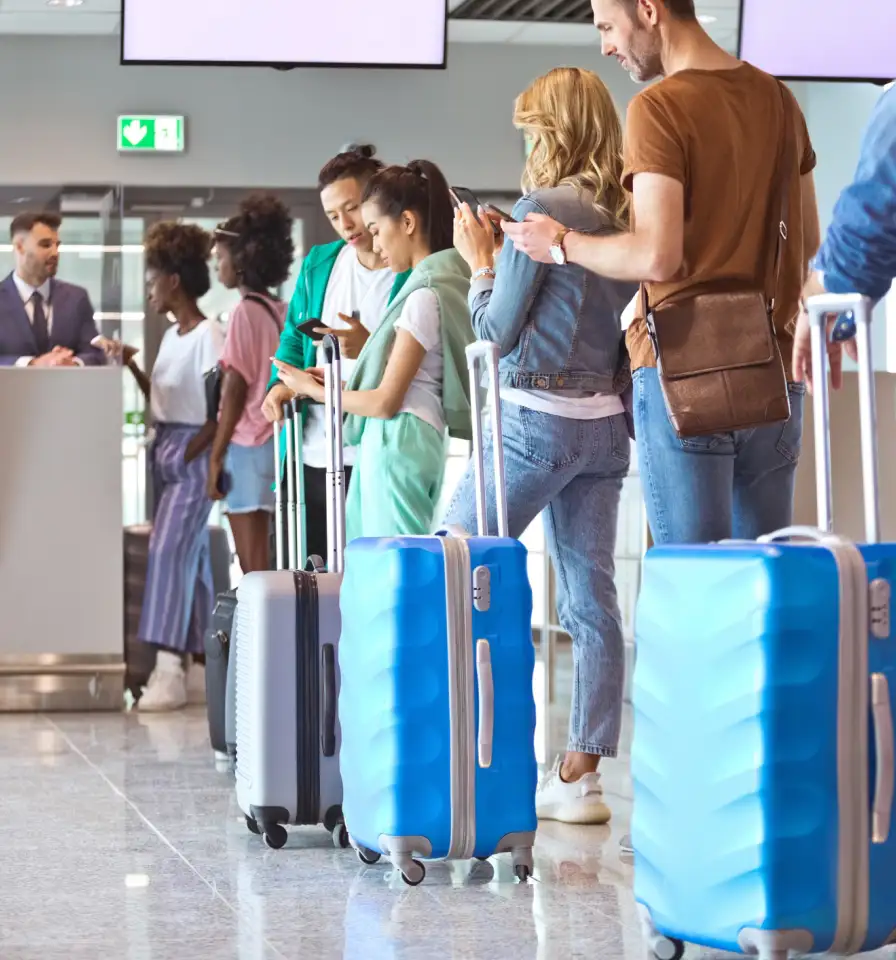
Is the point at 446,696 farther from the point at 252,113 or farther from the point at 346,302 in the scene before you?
the point at 252,113

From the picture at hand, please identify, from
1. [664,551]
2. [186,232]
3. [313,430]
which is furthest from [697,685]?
[186,232]

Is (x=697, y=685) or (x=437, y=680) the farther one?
(x=437, y=680)

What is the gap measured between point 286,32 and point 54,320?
144 cm

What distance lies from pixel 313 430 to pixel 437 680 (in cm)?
195

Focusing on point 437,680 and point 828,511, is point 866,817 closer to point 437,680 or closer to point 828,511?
point 828,511

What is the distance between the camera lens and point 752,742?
6.12 feet

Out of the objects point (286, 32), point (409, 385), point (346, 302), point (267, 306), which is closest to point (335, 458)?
point (409, 385)

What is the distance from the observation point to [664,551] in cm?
199

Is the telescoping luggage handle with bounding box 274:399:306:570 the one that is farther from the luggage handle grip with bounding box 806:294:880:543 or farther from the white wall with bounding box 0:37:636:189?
the white wall with bounding box 0:37:636:189

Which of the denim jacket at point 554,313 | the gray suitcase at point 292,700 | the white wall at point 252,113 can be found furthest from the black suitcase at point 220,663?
the white wall at point 252,113

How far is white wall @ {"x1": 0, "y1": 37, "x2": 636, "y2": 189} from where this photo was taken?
29.4ft

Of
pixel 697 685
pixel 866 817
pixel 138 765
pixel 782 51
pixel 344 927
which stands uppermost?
pixel 782 51

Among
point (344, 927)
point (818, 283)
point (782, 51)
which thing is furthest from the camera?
point (782, 51)

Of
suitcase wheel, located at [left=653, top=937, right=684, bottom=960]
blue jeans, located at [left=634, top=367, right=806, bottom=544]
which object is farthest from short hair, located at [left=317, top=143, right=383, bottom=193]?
suitcase wheel, located at [left=653, top=937, right=684, bottom=960]
